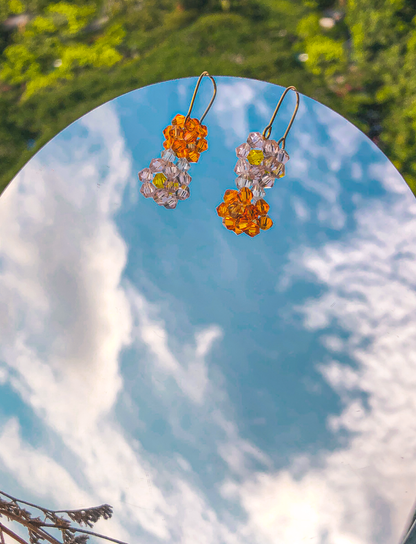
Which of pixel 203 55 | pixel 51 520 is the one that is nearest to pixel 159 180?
pixel 51 520

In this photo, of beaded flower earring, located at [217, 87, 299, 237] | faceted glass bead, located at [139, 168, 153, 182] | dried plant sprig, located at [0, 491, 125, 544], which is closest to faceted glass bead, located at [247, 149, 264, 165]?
beaded flower earring, located at [217, 87, 299, 237]

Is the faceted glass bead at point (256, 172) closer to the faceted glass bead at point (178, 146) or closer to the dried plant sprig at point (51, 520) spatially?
the faceted glass bead at point (178, 146)

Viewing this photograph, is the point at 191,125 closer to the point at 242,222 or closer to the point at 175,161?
the point at 175,161

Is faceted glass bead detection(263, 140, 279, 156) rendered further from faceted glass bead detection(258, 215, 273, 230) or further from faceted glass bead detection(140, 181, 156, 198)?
faceted glass bead detection(140, 181, 156, 198)

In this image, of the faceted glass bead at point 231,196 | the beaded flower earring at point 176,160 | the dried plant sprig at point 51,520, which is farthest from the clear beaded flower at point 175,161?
the dried plant sprig at point 51,520

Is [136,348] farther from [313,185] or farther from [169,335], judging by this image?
[313,185]

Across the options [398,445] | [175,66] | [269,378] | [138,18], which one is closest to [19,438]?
[269,378]
